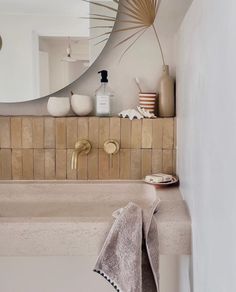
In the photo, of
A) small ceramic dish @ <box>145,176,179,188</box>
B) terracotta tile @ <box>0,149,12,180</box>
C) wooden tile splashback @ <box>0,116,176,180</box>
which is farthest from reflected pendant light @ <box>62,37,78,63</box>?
small ceramic dish @ <box>145,176,179,188</box>

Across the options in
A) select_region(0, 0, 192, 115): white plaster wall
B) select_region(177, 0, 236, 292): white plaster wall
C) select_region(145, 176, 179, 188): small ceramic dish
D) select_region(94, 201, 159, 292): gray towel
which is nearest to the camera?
select_region(177, 0, 236, 292): white plaster wall

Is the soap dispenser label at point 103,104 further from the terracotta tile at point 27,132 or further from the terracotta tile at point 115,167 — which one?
the terracotta tile at point 27,132

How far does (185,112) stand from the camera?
4.12 feet

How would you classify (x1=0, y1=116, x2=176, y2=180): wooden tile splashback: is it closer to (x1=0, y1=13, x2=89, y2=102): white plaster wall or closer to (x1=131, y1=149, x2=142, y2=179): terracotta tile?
(x1=131, y1=149, x2=142, y2=179): terracotta tile

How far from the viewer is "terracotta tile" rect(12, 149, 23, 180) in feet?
5.07

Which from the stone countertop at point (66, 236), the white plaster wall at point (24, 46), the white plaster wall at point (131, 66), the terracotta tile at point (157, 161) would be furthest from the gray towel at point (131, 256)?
the white plaster wall at point (24, 46)

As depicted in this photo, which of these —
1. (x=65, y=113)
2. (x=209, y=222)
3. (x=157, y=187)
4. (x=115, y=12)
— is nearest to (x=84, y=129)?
(x=65, y=113)

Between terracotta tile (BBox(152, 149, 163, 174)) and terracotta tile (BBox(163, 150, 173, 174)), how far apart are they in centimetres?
1

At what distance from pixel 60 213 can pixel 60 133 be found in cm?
34

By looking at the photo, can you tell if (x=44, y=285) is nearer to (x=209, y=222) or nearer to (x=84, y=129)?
(x=84, y=129)

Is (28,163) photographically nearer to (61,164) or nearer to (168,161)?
(61,164)

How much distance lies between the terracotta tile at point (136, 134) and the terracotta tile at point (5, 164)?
0.53 m

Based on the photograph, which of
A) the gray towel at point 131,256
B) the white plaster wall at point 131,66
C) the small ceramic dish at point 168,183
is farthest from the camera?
the white plaster wall at point 131,66

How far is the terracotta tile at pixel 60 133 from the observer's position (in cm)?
153
